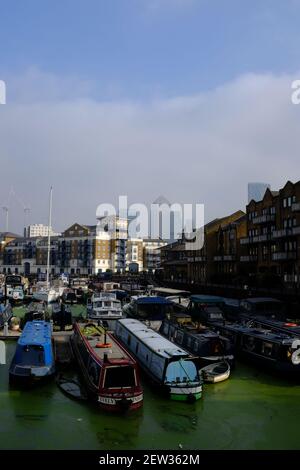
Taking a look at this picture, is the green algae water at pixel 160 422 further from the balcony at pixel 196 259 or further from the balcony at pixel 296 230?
the balcony at pixel 196 259

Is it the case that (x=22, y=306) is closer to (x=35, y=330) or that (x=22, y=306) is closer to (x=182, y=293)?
(x=182, y=293)

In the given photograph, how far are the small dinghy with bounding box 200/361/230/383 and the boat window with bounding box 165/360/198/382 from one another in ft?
8.64

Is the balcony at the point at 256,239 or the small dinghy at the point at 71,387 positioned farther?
the balcony at the point at 256,239

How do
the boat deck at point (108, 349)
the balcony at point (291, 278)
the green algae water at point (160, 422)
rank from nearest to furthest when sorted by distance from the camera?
the green algae water at point (160, 422)
the boat deck at point (108, 349)
the balcony at point (291, 278)

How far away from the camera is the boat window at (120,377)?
67.1ft

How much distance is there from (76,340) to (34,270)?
14681 centimetres

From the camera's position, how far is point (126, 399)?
19750 millimetres

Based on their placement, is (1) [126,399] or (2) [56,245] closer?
(1) [126,399]

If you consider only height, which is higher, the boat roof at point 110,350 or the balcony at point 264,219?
the balcony at point 264,219

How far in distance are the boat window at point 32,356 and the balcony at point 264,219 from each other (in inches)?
1799

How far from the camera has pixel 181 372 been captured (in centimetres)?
2202

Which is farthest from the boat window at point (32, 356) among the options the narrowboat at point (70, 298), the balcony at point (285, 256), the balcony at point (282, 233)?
the narrowboat at point (70, 298)

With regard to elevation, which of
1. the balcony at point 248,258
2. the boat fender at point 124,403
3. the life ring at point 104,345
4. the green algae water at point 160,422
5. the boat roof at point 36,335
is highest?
the balcony at point 248,258
